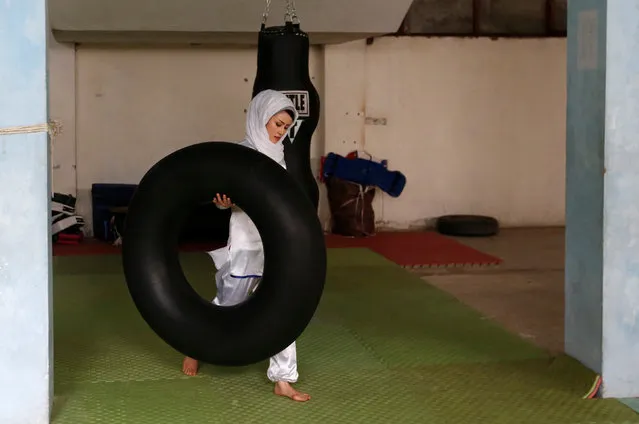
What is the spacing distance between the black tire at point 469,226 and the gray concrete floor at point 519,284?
14 cm

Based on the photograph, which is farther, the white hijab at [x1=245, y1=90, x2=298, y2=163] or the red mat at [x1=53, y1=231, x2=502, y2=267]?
the red mat at [x1=53, y1=231, x2=502, y2=267]

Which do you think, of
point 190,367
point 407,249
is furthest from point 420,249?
point 190,367

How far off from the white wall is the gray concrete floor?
840 millimetres

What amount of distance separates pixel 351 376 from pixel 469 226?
185 inches

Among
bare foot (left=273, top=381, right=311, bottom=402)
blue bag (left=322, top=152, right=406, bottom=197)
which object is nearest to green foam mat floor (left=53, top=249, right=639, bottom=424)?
bare foot (left=273, top=381, right=311, bottom=402)

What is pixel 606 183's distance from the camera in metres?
3.63

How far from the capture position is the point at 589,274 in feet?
12.4

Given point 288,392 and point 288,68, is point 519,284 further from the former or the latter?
point 288,392

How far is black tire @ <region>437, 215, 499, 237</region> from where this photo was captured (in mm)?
8422

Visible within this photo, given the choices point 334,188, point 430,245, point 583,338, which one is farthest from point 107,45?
point 583,338

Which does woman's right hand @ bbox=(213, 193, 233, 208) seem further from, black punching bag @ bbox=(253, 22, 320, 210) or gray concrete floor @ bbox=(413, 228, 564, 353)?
gray concrete floor @ bbox=(413, 228, 564, 353)

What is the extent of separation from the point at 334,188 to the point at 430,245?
3.84 ft

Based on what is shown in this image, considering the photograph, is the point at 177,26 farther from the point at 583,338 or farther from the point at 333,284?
the point at 583,338

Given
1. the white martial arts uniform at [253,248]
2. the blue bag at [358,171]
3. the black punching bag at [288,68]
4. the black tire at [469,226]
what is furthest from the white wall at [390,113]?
the white martial arts uniform at [253,248]
